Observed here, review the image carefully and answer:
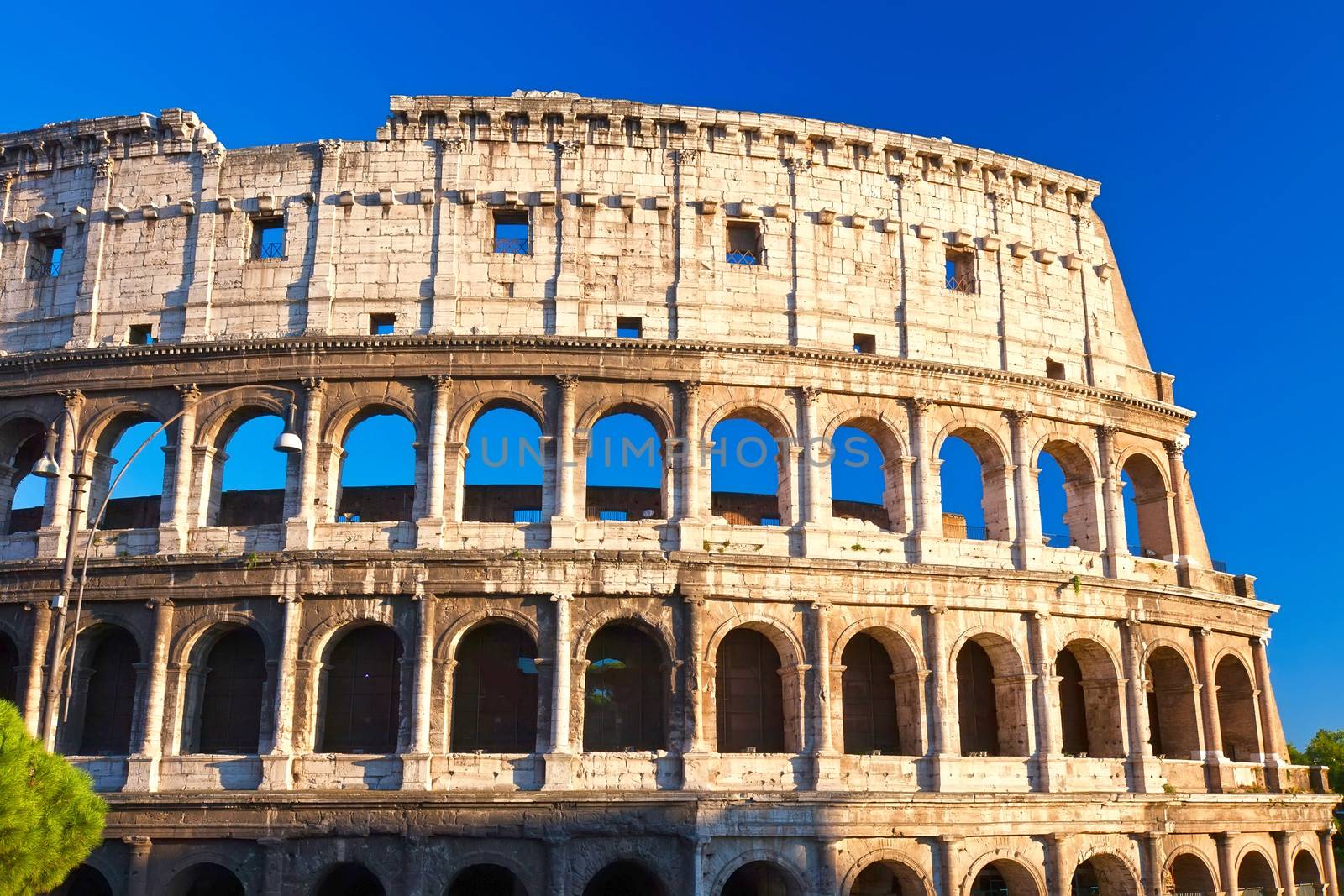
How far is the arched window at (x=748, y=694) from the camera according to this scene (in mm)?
25203

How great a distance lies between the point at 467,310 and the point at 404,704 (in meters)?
8.13

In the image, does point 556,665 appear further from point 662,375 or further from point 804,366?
point 804,366

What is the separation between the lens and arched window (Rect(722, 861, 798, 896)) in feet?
→ 80.8

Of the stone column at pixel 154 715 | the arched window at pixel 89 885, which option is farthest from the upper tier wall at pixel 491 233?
the arched window at pixel 89 885

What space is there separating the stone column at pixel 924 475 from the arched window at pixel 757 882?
24.4ft

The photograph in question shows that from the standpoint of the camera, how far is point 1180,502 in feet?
97.7

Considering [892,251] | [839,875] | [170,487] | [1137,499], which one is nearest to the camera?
[839,875]

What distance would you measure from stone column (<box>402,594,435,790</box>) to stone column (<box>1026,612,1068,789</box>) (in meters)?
12.3

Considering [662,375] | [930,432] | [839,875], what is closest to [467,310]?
[662,375]

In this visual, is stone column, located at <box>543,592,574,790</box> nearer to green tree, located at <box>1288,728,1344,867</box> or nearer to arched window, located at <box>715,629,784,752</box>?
arched window, located at <box>715,629,784,752</box>

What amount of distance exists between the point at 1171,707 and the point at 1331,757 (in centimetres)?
2318

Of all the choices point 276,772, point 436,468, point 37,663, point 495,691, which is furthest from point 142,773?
point 436,468

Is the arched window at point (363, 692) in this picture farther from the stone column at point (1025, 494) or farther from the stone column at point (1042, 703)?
the stone column at point (1025, 494)

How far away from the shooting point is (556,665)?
23609mm
